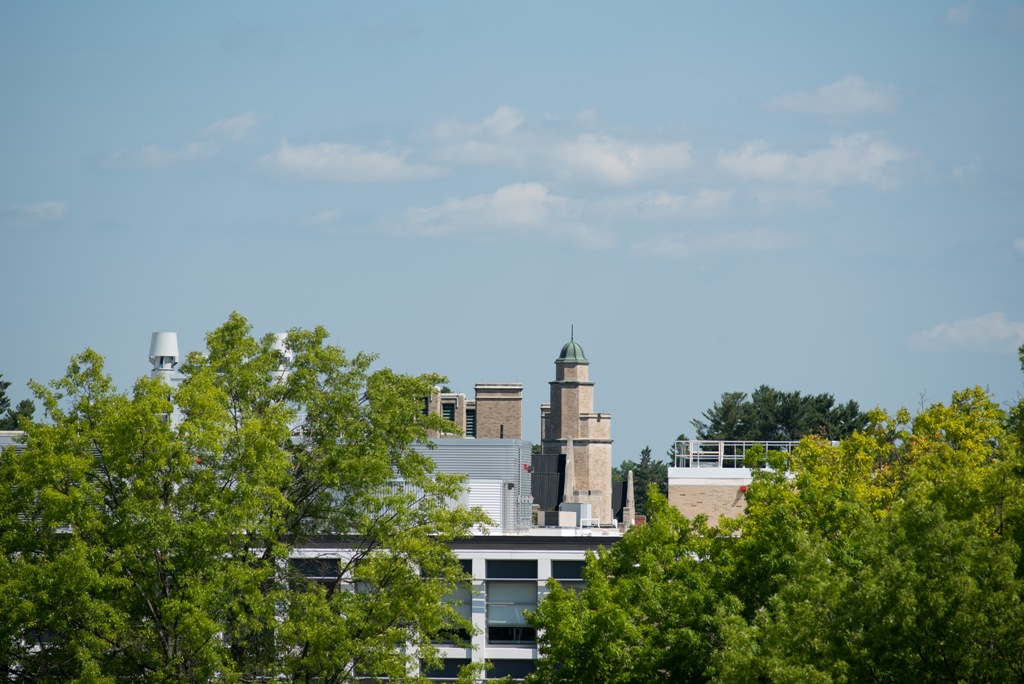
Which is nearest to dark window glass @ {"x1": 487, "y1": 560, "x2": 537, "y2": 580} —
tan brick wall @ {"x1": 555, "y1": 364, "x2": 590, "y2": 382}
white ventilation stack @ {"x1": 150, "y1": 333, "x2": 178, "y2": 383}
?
white ventilation stack @ {"x1": 150, "y1": 333, "x2": 178, "y2": 383}

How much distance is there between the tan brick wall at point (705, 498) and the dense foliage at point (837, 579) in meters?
16.4

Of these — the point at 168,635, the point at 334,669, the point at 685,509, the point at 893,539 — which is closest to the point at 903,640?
the point at 893,539

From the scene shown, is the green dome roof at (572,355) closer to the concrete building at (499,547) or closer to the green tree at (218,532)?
the concrete building at (499,547)

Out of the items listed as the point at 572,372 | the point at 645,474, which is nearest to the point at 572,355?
the point at 572,372

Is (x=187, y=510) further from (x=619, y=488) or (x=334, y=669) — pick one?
(x=619, y=488)

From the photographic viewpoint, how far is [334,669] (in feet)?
102

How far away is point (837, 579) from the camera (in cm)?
2686

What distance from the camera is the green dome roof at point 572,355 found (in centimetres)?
12469

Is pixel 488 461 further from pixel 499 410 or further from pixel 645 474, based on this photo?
pixel 645 474

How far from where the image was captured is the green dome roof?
124688 millimetres

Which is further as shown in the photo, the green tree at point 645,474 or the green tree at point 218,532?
the green tree at point 645,474

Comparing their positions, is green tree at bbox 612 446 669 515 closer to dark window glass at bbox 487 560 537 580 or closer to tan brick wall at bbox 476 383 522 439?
tan brick wall at bbox 476 383 522 439

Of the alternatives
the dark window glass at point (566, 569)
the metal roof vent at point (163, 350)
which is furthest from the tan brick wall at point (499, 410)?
the dark window glass at point (566, 569)

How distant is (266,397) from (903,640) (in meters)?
16.0
